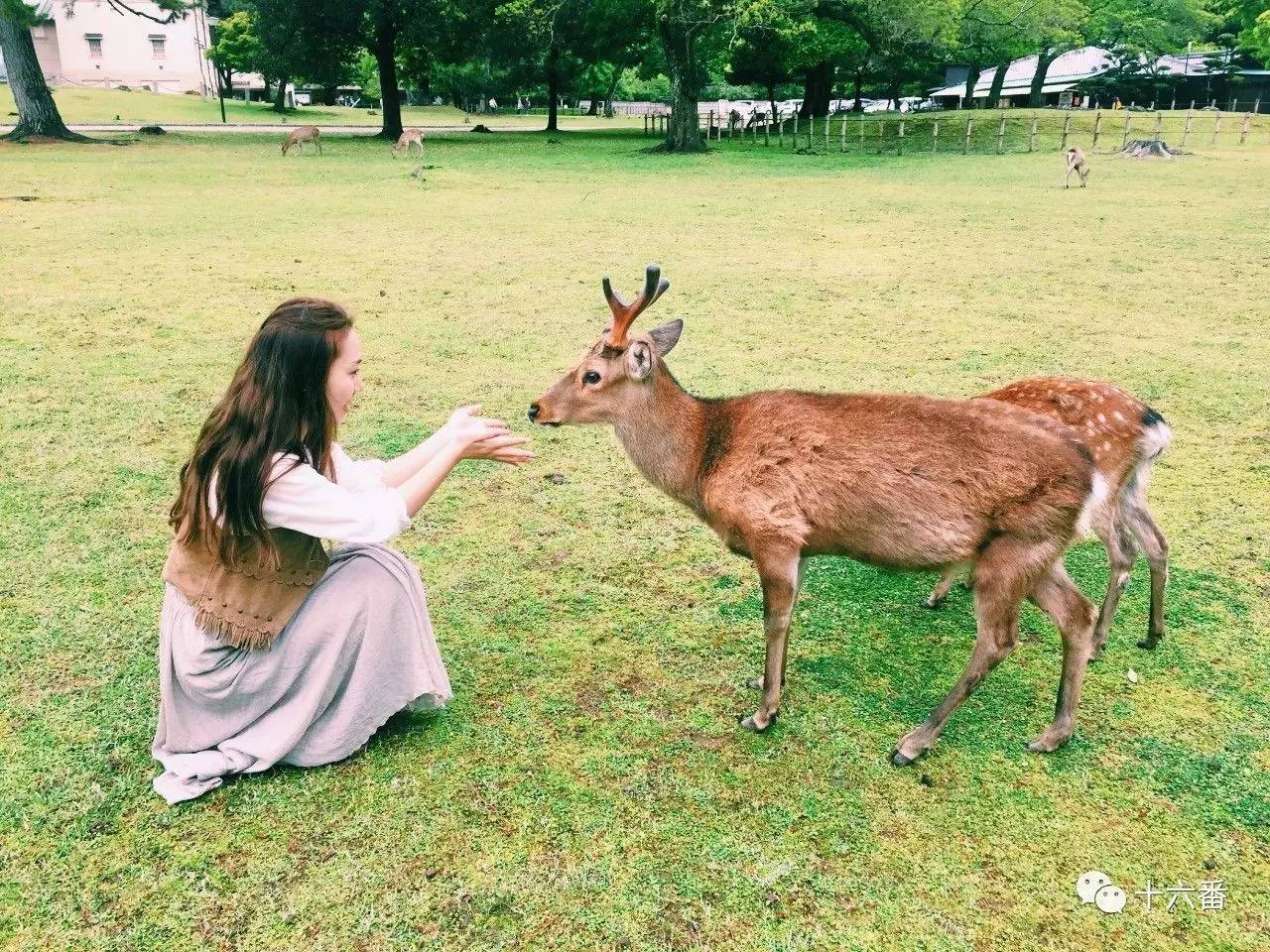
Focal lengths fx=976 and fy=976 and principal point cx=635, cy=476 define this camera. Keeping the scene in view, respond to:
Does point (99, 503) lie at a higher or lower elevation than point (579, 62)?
lower

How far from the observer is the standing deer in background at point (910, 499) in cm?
293

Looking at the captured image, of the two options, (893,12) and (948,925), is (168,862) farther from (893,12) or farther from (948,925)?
(893,12)

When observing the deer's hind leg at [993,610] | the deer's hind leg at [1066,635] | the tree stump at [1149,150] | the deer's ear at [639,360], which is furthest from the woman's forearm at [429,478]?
the tree stump at [1149,150]

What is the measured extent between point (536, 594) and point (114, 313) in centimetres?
619

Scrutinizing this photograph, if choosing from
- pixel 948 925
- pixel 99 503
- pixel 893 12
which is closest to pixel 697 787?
pixel 948 925

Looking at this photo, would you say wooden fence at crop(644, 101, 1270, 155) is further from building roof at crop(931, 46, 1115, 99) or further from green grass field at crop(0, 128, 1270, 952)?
green grass field at crop(0, 128, 1270, 952)

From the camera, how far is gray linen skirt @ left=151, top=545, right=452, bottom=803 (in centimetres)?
285

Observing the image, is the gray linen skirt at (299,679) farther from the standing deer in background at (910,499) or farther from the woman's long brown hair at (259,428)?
the standing deer in background at (910,499)

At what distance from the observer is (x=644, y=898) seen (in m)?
2.54

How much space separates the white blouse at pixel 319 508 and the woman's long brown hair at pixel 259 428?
0.03m

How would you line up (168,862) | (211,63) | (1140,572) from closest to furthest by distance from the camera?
1. (168,862)
2. (1140,572)
3. (211,63)

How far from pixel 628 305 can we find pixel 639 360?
21cm

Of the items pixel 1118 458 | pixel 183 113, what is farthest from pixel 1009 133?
pixel 183 113

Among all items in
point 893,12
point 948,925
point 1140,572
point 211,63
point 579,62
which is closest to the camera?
point 948,925
